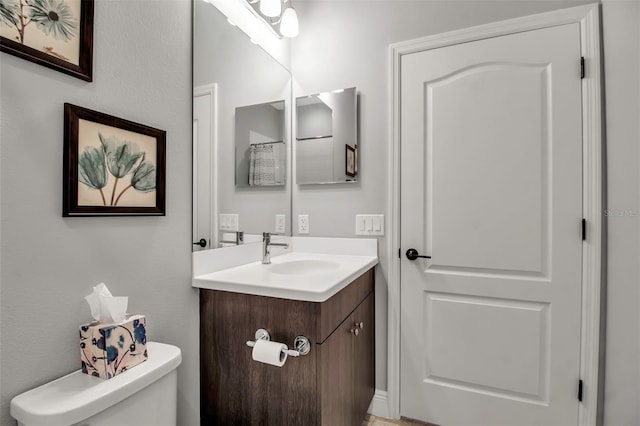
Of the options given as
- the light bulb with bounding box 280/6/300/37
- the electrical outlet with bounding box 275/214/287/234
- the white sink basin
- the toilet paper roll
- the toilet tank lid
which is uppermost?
the light bulb with bounding box 280/6/300/37

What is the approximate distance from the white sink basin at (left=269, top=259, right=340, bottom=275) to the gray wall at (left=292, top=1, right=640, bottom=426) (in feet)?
0.82

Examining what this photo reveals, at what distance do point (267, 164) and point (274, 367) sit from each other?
1117 mm

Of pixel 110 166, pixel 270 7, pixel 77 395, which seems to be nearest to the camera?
pixel 77 395

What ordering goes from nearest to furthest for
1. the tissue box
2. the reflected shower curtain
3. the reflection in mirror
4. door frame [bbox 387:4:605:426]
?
the tissue box
door frame [bbox 387:4:605:426]
the reflection in mirror
the reflected shower curtain

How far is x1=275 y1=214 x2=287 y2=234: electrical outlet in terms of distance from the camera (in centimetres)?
191

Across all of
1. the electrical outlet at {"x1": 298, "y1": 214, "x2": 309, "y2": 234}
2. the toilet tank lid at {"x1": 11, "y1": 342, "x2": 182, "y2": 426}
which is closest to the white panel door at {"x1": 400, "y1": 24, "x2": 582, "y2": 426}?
the electrical outlet at {"x1": 298, "y1": 214, "x2": 309, "y2": 234}

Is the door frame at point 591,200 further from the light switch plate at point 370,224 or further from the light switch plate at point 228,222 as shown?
the light switch plate at point 228,222

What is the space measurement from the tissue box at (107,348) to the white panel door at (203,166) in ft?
1.50

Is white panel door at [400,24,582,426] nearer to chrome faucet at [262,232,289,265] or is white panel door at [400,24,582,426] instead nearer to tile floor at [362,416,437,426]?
tile floor at [362,416,437,426]

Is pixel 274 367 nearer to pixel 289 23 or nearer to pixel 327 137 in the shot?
pixel 327 137

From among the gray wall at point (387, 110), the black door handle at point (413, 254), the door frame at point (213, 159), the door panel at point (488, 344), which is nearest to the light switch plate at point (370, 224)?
the gray wall at point (387, 110)

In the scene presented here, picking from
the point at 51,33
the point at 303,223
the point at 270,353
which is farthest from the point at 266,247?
the point at 51,33

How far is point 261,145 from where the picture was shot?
1798 mm

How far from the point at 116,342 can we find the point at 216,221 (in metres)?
0.66
